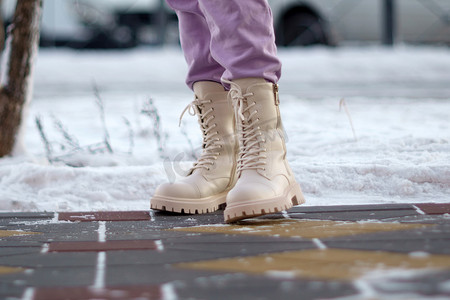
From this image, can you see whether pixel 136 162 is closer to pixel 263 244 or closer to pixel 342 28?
pixel 263 244

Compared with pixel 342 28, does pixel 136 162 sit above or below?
below

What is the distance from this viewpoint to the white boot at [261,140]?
1.98 meters

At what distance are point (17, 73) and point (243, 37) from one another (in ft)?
5.11

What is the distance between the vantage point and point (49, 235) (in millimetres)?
1776

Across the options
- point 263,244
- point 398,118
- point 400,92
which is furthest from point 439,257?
point 400,92

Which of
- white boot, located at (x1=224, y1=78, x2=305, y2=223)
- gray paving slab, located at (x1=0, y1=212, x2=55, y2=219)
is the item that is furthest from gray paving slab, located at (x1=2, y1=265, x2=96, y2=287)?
gray paving slab, located at (x1=0, y1=212, x2=55, y2=219)

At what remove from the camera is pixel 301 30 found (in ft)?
29.1

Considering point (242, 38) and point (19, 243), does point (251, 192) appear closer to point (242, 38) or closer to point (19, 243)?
point (242, 38)

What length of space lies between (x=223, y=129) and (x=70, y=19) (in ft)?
21.4

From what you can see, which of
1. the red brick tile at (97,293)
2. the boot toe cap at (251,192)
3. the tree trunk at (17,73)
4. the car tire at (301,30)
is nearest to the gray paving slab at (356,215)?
the boot toe cap at (251,192)

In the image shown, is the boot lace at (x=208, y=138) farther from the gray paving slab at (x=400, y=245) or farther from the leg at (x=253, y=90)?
the gray paving slab at (x=400, y=245)

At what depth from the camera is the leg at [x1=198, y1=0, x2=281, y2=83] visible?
1.97 metres

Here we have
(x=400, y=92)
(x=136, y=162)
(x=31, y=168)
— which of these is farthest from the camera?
(x=400, y=92)

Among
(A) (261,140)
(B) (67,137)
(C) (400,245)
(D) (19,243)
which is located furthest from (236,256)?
(B) (67,137)
